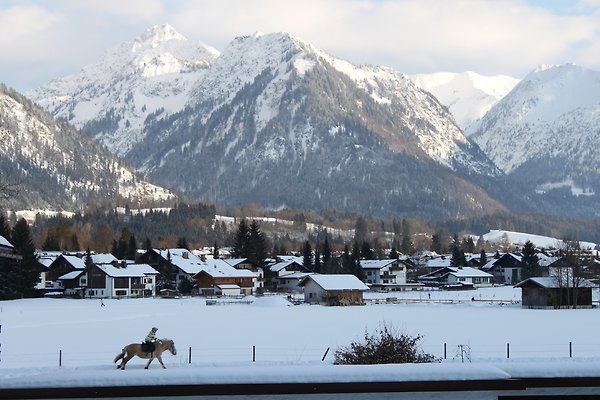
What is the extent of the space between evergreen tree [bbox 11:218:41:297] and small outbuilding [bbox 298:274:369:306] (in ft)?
109

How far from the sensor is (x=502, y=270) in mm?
167750

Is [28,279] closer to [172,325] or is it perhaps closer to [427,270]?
[172,325]

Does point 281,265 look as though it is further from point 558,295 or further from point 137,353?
point 137,353

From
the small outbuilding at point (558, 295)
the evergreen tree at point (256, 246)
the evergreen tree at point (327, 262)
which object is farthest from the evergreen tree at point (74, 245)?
the small outbuilding at point (558, 295)

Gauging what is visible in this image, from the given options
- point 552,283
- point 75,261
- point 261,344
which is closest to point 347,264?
point 75,261

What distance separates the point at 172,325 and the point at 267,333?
1058cm

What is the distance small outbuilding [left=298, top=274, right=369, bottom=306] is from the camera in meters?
102

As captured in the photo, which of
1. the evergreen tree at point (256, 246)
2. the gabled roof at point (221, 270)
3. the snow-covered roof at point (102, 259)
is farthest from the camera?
the evergreen tree at point (256, 246)

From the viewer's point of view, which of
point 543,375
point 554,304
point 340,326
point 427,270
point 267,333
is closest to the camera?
point 543,375

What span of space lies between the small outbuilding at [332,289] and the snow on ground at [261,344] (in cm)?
3149

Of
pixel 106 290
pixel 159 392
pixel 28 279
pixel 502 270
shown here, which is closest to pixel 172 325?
pixel 159 392

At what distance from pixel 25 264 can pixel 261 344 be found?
6990 centimetres

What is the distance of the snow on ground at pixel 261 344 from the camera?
45.8 feet

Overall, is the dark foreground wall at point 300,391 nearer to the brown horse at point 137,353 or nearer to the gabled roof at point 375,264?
the brown horse at point 137,353
